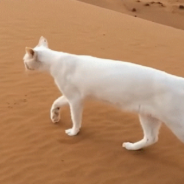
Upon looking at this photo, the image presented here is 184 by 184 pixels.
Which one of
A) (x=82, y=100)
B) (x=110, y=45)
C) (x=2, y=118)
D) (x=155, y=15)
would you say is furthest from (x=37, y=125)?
(x=155, y=15)

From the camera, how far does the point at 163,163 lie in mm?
4711

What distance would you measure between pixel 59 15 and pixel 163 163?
7.93 metres

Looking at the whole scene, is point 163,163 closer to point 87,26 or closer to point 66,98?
point 66,98

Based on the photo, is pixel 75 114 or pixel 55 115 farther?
pixel 55 115

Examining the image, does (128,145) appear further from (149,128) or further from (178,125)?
(178,125)

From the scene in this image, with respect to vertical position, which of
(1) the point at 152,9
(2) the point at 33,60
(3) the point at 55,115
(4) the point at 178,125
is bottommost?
(3) the point at 55,115

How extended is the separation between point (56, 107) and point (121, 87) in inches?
55.4

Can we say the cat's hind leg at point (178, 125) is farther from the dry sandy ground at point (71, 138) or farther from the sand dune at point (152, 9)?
the sand dune at point (152, 9)

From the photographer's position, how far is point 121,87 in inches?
165

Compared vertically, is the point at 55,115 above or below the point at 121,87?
below

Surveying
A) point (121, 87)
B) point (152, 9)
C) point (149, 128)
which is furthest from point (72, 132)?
point (152, 9)

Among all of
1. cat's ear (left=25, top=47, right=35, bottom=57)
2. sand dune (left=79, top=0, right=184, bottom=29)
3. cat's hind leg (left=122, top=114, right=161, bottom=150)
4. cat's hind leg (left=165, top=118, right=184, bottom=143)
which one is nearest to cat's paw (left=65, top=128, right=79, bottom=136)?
cat's hind leg (left=122, top=114, right=161, bottom=150)

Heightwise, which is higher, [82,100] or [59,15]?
[59,15]

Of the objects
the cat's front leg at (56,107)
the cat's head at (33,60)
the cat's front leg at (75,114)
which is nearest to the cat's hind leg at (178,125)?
the cat's front leg at (75,114)
